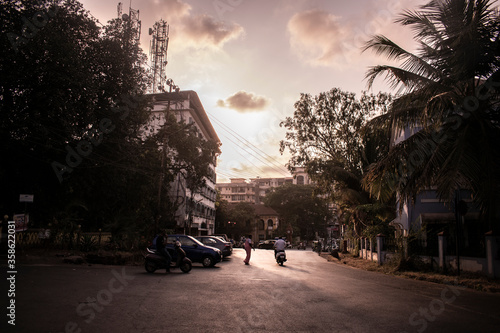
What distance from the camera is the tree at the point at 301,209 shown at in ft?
238

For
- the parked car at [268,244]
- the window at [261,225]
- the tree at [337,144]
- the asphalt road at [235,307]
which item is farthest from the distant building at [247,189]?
the asphalt road at [235,307]

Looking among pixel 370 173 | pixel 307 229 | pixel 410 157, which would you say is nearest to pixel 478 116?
pixel 410 157

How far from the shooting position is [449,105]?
11.2 meters

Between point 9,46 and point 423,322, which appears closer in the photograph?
point 423,322

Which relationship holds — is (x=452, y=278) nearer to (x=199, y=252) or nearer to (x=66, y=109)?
(x=199, y=252)

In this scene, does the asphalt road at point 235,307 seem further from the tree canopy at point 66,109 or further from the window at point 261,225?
the window at point 261,225

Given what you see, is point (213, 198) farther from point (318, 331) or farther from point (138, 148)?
point (318, 331)

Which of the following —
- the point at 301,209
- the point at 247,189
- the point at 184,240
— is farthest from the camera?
the point at 247,189

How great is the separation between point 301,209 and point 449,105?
64077mm

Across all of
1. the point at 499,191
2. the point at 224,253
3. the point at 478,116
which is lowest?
the point at 224,253

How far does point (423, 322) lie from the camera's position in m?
6.28

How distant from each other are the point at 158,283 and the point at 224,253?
13313 millimetres

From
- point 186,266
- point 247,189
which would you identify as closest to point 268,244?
point 186,266

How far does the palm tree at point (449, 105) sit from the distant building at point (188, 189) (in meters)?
28.9
